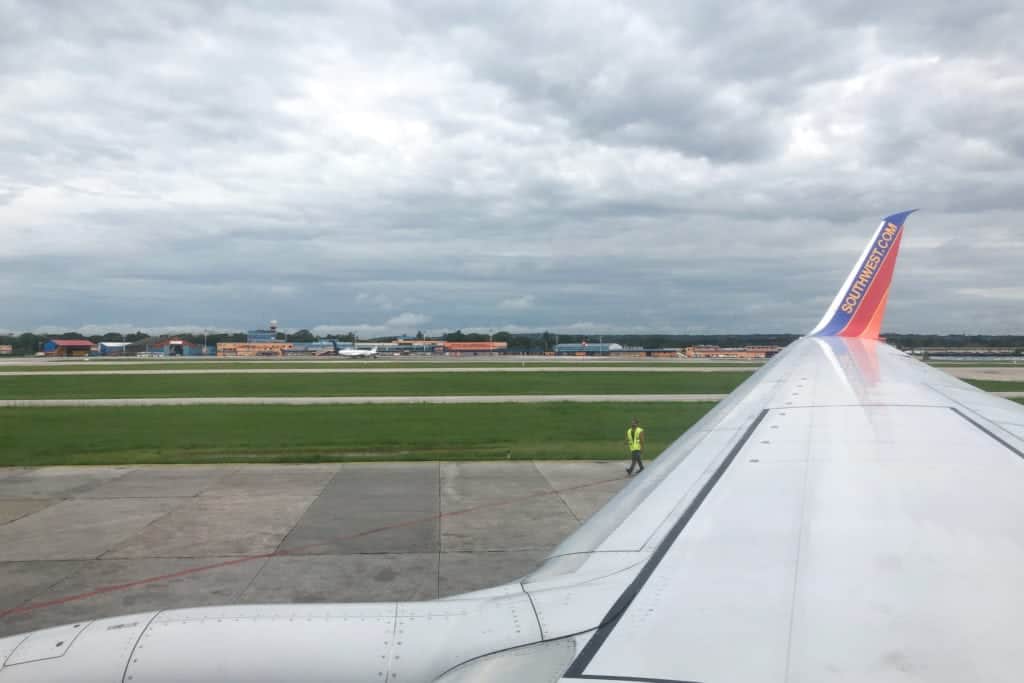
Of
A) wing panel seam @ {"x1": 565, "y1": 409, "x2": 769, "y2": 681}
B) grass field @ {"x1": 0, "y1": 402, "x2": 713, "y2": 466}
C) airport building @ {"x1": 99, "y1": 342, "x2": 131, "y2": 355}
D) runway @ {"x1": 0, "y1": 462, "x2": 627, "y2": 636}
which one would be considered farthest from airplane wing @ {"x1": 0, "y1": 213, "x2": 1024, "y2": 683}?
airport building @ {"x1": 99, "y1": 342, "x2": 131, "y2": 355}

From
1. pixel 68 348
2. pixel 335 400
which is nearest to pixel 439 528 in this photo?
pixel 335 400

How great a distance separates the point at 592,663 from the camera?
2.28 meters

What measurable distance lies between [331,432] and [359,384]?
920 inches

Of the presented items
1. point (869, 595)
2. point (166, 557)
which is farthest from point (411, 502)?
point (869, 595)

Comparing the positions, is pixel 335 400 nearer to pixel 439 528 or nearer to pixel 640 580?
pixel 439 528

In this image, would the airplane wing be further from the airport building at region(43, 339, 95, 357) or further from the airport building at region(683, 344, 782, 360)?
the airport building at region(43, 339, 95, 357)

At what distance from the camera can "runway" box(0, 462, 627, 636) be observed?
10344 mm

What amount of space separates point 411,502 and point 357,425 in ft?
42.9

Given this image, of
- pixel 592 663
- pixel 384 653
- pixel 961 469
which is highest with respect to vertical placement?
pixel 961 469

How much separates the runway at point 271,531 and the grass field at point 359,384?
23149 mm

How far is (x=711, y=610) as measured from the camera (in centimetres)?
260

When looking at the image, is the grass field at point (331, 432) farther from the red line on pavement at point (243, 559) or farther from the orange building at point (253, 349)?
the orange building at point (253, 349)

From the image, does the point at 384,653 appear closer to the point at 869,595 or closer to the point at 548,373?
the point at 869,595

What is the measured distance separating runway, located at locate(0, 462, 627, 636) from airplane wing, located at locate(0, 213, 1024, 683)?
7.27m
